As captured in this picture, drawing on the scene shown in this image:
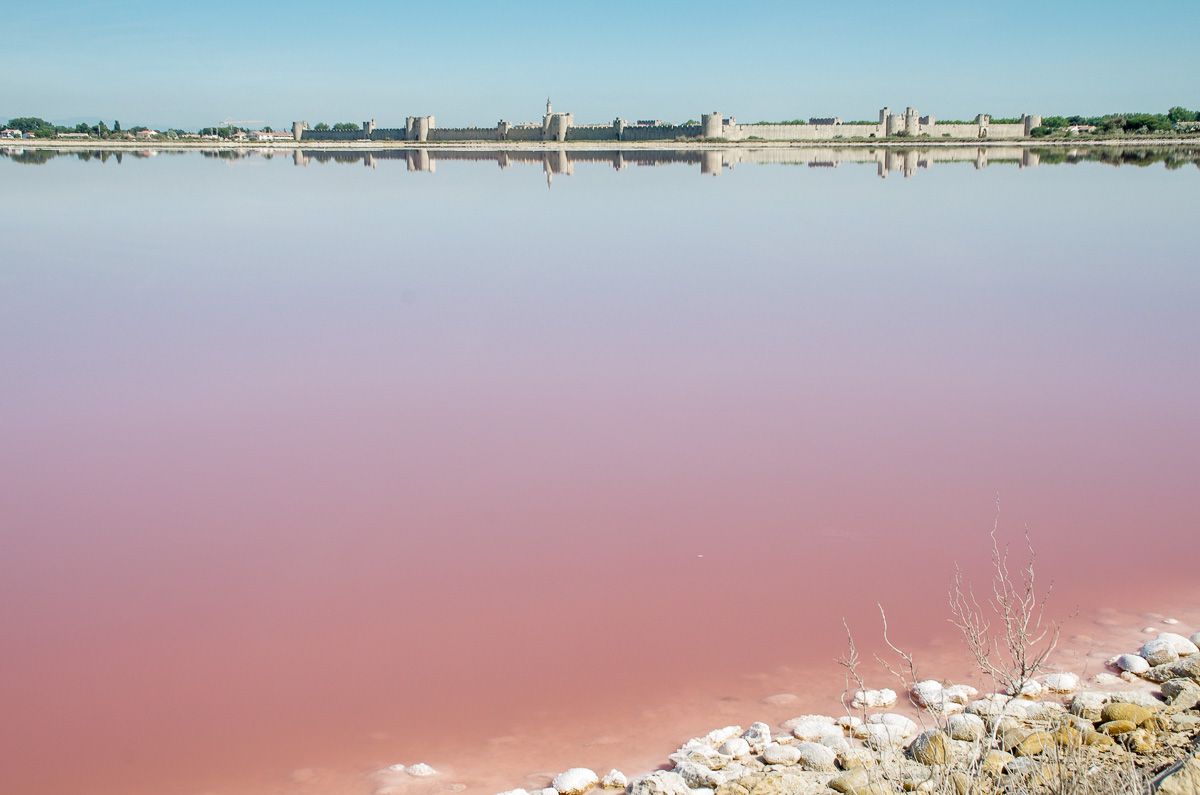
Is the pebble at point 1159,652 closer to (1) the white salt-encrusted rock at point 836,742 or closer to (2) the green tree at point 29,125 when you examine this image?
(1) the white salt-encrusted rock at point 836,742

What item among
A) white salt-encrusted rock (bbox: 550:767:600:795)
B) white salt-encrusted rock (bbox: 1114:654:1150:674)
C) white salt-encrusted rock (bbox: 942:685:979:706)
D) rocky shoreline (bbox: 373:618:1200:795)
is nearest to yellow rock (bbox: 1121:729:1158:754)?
rocky shoreline (bbox: 373:618:1200:795)

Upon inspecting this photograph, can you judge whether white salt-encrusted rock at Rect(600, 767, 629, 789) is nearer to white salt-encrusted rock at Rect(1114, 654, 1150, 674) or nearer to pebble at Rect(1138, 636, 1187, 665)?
white salt-encrusted rock at Rect(1114, 654, 1150, 674)

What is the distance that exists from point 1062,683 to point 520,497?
3.09m

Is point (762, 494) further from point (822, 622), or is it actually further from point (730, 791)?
point (730, 791)

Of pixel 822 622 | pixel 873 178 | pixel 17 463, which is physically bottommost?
pixel 822 622

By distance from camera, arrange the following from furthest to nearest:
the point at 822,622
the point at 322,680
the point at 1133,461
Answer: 1. the point at 1133,461
2. the point at 822,622
3. the point at 322,680

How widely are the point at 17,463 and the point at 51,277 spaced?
9018 millimetres

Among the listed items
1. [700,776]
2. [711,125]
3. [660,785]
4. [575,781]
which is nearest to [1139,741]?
[700,776]

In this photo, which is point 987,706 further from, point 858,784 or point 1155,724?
point 858,784

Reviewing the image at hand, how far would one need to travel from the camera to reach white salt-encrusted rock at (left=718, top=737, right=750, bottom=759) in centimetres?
375

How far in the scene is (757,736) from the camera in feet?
12.6

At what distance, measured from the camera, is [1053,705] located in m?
3.82

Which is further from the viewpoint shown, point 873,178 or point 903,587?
point 873,178

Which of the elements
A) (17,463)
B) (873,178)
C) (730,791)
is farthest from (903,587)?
(873,178)
